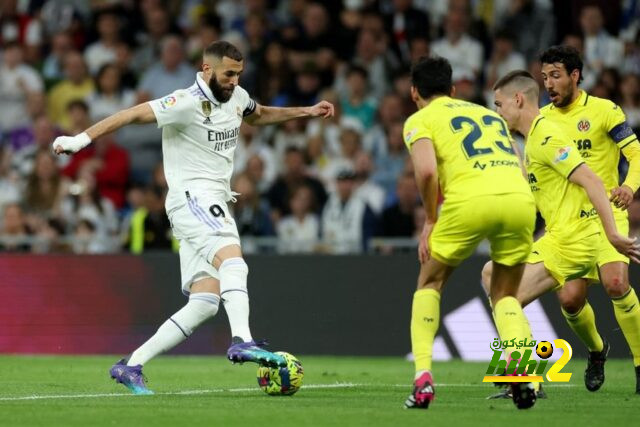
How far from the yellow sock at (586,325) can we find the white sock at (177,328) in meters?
2.82

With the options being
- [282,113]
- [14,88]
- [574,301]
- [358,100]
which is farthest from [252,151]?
[574,301]

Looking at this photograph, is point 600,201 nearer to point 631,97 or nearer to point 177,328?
point 177,328

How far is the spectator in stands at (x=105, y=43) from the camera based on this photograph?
65.1ft

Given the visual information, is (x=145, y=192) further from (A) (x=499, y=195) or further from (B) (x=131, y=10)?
(A) (x=499, y=195)

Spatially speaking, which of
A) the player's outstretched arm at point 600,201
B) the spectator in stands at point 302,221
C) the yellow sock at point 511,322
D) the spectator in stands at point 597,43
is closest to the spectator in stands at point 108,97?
the spectator in stands at point 302,221

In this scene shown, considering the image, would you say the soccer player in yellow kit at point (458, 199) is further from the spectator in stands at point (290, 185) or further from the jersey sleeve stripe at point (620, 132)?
the spectator in stands at point (290, 185)

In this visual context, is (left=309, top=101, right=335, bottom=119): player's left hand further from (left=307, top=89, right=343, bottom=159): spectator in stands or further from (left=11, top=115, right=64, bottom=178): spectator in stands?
(left=11, top=115, right=64, bottom=178): spectator in stands

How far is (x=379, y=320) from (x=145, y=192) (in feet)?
13.2

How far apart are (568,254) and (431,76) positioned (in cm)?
227

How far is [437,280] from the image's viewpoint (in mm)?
8664

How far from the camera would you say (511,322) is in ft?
28.0

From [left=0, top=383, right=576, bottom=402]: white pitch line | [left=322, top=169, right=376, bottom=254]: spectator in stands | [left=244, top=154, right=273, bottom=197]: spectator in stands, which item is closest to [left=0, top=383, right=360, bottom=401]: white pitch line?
[left=0, top=383, right=576, bottom=402]: white pitch line

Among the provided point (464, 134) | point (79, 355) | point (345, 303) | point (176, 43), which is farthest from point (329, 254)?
point (464, 134)

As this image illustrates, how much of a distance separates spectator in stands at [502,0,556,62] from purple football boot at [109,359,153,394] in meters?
9.96
